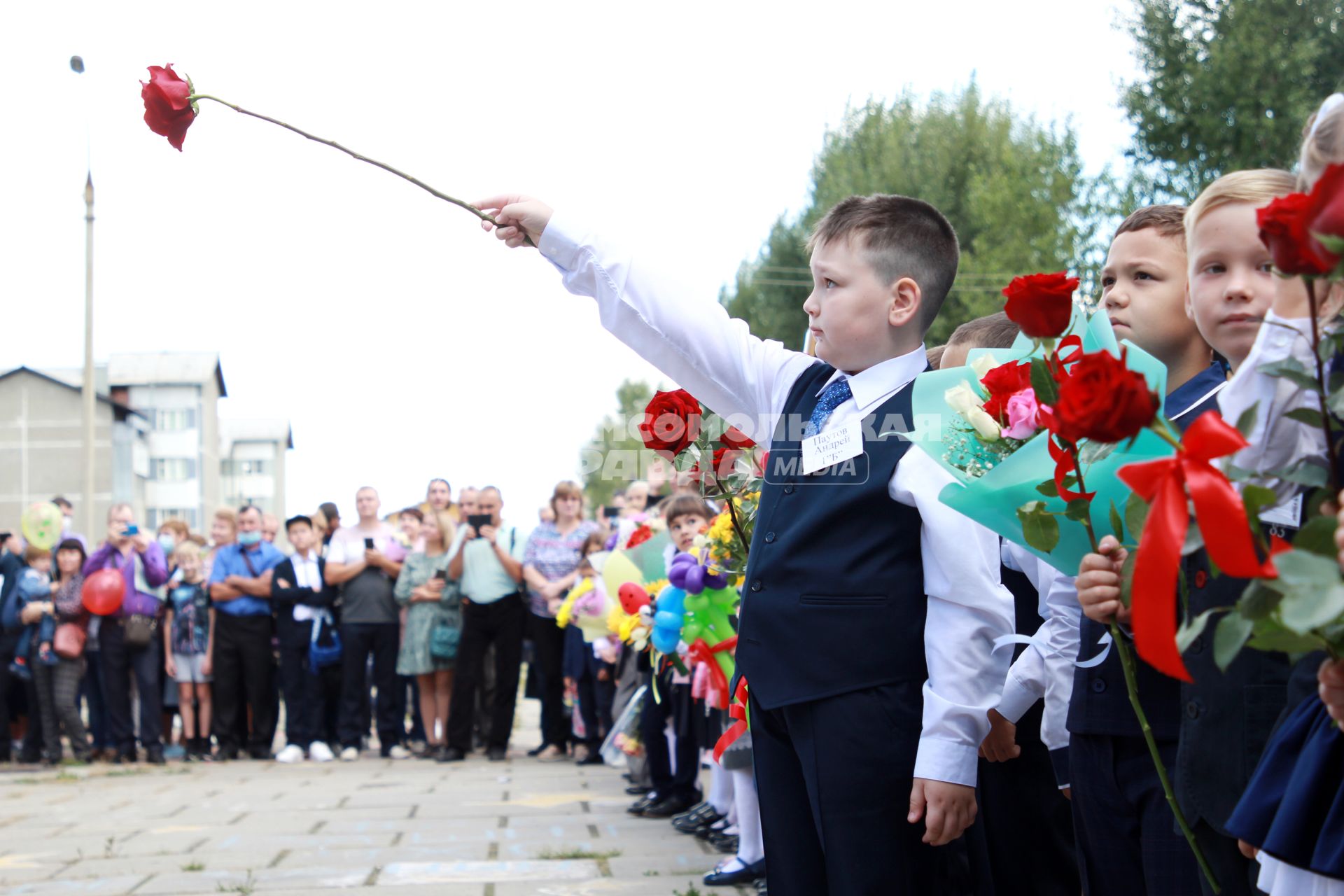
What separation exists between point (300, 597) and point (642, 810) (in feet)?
14.6

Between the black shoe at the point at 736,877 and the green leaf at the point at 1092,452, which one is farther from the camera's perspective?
the black shoe at the point at 736,877

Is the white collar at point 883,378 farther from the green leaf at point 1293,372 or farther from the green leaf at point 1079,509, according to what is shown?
the green leaf at point 1293,372

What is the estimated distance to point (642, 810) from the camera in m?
6.85

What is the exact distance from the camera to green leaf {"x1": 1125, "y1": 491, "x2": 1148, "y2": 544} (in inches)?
58.4

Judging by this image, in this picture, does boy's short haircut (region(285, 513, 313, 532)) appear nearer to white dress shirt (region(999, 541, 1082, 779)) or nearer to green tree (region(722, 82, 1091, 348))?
white dress shirt (region(999, 541, 1082, 779))

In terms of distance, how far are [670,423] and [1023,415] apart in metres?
1.18

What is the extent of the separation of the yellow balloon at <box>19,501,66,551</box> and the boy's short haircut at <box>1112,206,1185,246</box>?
Answer: 34.3ft

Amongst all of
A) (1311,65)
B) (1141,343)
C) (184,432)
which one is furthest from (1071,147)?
(184,432)

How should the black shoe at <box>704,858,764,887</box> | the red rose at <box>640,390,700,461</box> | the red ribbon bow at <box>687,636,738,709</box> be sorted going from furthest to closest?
the red ribbon bow at <box>687,636,738,709</box>
the black shoe at <box>704,858,764,887</box>
the red rose at <box>640,390,700,461</box>

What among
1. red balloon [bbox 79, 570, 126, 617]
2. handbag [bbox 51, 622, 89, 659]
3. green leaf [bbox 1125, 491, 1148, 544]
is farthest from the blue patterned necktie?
handbag [bbox 51, 622, 89, 659]

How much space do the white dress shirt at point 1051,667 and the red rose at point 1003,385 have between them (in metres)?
0.52

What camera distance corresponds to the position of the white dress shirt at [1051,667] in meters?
2.54

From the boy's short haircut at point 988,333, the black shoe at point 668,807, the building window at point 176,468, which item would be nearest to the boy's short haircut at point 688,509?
the black shoe at point 668,807

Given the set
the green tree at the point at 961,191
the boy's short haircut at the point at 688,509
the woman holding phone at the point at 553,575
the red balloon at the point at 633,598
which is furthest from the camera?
the green tree at the point at 961,191
